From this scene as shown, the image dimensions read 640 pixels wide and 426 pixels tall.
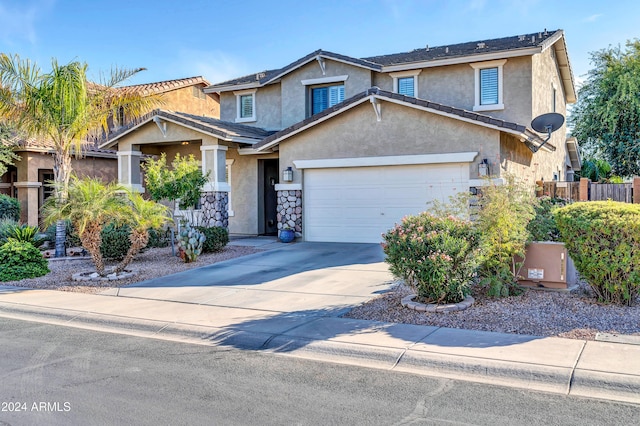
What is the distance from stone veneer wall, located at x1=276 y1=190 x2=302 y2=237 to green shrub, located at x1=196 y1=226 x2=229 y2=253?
2516 mm

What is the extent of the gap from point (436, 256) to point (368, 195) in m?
8.56

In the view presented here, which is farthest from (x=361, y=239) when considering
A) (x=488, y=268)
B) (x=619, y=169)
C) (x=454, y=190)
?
(x=619, y=169)

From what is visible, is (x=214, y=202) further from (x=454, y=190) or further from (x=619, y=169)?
(x=619, y=169)

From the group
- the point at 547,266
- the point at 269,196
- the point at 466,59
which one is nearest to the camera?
the point at 547,266

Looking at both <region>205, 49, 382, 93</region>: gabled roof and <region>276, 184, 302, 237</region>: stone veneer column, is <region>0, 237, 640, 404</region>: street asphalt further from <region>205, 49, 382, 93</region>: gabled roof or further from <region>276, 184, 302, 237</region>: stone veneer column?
<region>205, 49, 382, 93</region>: gabled roof

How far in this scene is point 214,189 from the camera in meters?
17.5

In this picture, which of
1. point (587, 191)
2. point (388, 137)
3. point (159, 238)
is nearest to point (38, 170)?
point (159, 238)

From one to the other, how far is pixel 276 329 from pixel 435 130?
30.3ft

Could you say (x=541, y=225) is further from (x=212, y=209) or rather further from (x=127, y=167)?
(x=127, y=167)

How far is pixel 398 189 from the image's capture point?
1598 cm

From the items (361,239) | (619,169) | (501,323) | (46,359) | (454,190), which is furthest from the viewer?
(619,169)

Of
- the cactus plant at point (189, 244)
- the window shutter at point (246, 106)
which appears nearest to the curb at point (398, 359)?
the cactus plant at point (189, 244)

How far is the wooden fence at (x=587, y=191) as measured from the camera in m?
16.4

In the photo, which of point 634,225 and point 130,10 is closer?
point 634,225
